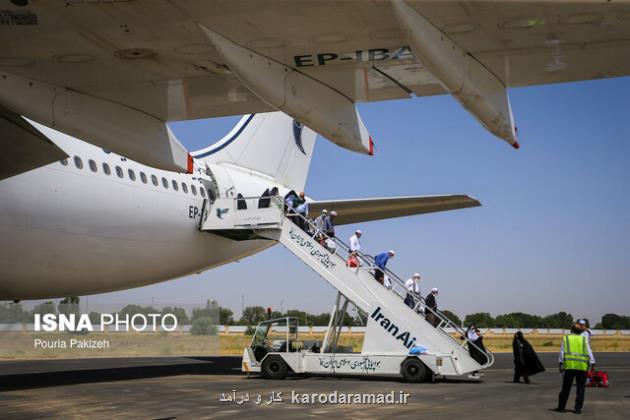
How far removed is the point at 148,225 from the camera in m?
20.0

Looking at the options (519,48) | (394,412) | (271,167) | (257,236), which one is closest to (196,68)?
(519,48)

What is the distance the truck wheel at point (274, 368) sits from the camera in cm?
1925

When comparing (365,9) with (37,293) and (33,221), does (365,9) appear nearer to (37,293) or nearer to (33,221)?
(33,221)

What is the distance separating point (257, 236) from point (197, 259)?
201 cm

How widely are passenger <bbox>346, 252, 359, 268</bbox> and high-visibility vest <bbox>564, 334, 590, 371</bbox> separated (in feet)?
27.9

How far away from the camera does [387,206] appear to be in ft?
75.7

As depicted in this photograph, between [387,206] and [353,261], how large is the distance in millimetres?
3041

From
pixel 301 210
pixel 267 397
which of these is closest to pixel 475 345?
pixel 301 210

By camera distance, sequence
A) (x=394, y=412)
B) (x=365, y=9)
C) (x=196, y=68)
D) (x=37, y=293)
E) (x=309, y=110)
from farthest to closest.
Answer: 1. (x=37, y=293)
2. (x=394, y=412)
3. (x=196, y=68)
4. (x=309, y=110)
5. (x=365, y=9)

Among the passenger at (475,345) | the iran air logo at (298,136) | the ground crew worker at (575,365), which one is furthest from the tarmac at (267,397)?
the iran air logo at (298,136)

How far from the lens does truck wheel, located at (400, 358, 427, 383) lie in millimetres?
17919

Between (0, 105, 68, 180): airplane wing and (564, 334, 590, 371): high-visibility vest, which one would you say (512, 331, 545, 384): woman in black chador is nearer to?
(564, 334, 590, 371): high-visibility vest

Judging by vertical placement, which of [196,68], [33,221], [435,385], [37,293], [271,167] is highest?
[271,167]

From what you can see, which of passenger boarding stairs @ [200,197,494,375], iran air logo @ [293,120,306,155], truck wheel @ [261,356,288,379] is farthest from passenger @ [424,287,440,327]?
iran air logo @ [293,120,306,155]
